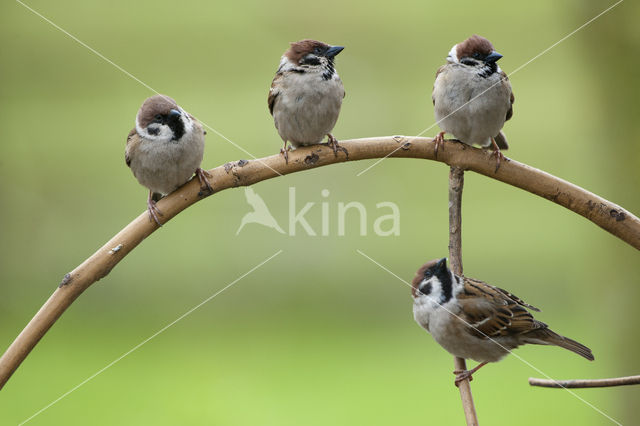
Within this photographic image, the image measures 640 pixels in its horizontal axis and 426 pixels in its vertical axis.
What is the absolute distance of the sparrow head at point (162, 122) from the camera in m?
1.85

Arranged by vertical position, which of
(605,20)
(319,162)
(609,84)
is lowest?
(319,162)

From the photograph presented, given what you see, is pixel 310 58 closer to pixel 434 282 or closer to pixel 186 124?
pixel 186 124

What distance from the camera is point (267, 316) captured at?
5.38m

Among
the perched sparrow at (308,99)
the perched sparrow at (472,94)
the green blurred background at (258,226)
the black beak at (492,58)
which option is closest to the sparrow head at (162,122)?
the perched sparrow at (308,99)

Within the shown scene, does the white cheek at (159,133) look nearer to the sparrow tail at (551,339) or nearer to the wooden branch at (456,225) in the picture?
the wooden branch at (456,225)

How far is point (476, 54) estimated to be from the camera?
2018mm

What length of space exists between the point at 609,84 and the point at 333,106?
4.09ft

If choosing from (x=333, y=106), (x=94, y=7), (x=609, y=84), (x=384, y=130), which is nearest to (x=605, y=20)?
(x=609, y=84)

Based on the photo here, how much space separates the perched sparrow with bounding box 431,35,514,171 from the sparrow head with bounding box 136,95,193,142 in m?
0.74

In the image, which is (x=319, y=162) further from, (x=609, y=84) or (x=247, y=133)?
(x=247, y=133)

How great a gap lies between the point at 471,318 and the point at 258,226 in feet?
12.4

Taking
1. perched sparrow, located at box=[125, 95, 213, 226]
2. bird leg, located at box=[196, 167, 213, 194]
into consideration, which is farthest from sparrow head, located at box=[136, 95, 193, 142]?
Result: bird leg, located at box=[196, 167, 213, 194]

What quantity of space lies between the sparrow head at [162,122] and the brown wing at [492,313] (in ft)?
2.90

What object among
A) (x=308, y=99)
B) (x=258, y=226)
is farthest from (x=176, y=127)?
(x=258, y=226)
